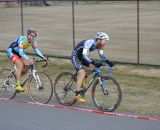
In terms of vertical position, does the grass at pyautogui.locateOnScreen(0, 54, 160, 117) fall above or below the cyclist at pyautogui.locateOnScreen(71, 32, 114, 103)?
below

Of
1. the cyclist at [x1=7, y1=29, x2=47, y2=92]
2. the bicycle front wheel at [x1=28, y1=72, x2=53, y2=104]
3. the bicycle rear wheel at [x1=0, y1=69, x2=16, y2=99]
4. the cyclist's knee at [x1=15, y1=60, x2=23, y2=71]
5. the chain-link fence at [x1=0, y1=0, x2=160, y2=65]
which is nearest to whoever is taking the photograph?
the bicycle front wheel at [x1=28, y1=72, x2=53, y2=104]

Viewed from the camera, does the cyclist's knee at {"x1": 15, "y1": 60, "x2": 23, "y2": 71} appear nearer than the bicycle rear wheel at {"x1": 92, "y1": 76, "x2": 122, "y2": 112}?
No

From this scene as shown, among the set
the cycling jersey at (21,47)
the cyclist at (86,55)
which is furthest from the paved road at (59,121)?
the cycling jersey at (21,47)

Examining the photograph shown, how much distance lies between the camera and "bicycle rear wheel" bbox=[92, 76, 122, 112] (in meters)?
10.5

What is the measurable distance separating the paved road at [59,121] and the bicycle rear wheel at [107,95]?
44 centimetres

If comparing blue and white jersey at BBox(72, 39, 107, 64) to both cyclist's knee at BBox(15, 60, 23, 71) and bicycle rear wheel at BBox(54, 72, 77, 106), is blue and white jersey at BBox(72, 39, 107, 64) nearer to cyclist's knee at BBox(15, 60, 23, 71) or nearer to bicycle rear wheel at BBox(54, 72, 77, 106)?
bicycle rear wheel at BBox(54, 72, 77, 106)

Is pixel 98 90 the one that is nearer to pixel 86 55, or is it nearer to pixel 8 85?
pixel 86 55

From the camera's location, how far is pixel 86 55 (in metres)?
10.6

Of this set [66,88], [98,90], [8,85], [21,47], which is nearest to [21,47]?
[21,47]

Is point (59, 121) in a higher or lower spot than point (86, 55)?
lower

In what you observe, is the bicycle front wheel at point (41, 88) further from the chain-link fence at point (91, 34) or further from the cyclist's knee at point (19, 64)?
the chain-link fence at point (91, 34)

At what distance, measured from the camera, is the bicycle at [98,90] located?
10555 millimetres

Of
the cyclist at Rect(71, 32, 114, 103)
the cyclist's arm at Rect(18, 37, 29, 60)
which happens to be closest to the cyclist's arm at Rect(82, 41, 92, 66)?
the cyclist at Rect(71, 32, 114, 103)

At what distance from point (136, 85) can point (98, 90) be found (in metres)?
3.50
